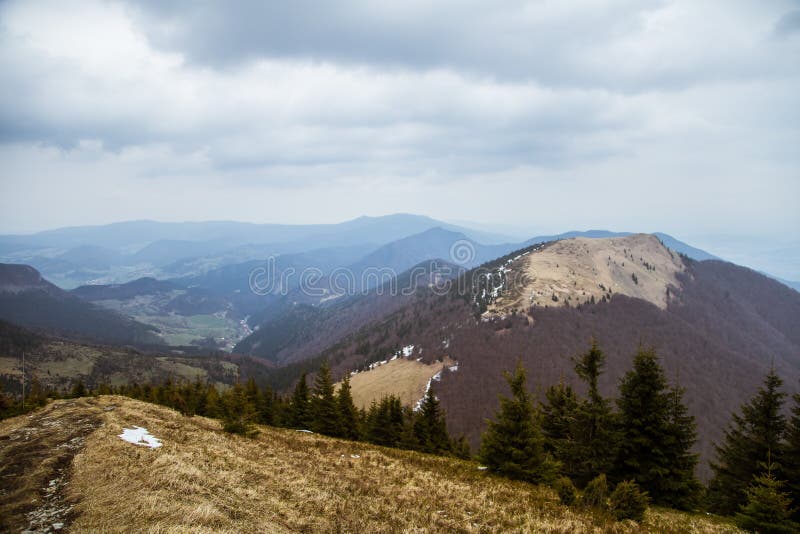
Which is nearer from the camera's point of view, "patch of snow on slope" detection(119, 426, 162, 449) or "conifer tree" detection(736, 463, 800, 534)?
"conifer tree" detection(736, 463, 800, 534)

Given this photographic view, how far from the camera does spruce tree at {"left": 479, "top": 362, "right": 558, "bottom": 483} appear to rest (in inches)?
965

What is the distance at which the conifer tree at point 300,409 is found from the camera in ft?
161

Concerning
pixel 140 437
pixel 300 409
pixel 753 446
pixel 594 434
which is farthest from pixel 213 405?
pixel 753 446

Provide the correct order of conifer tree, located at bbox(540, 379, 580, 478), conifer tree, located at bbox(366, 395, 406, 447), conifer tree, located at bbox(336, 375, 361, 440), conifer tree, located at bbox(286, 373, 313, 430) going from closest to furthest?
conifer tree, located at bbox(540, 379, 580, 478) < conifer tree, located at bbox(336, 375, 361, 440) < conifer tree, located at bbox(366, 395, 406, 447) < conifer tree, located at bbox(286, 373, 313, 430)

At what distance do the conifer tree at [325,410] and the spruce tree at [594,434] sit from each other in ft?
89.0

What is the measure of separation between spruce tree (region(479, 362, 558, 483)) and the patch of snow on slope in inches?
796

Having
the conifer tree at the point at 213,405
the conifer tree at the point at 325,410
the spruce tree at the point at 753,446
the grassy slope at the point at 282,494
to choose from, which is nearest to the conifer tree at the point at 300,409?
the conifer tree at the point at 325,410

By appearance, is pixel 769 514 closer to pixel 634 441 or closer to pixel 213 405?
pixel 634 441

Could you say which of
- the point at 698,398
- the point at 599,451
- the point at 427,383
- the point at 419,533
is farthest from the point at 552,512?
the point at 698,398

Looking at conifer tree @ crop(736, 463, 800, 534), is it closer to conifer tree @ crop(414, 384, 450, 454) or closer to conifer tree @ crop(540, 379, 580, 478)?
conifer tree @ crop(540, 379, 580, 478)

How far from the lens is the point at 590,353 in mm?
26219

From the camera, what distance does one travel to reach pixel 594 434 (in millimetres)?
25016

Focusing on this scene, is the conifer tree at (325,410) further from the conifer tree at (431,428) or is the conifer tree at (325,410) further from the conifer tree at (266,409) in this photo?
the conifer tree at (266,409)

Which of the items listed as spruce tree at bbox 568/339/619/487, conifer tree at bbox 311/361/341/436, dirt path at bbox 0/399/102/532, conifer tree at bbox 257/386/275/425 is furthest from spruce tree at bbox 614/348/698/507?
conifer tree at bbox 257/386/275/425
